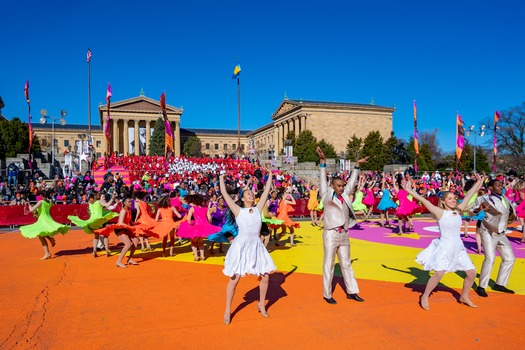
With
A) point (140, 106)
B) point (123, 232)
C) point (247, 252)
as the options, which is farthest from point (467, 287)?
point (140, 106)

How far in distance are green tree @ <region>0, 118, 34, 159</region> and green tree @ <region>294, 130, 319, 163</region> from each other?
3847 centimetres

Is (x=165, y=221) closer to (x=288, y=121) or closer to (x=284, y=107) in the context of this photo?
(x=288, y=121)

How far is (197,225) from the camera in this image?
33.0 ft

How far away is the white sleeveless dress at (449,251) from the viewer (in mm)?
5922

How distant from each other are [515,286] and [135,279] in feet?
24.1

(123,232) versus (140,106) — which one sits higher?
(140,106)

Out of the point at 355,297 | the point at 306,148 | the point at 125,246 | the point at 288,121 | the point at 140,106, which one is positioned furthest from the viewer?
the point at 288,121

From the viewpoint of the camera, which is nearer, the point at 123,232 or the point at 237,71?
the point at 123,232

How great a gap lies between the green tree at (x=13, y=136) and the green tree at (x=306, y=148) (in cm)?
3847

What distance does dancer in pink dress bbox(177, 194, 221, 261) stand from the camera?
9852mm

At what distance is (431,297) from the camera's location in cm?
668

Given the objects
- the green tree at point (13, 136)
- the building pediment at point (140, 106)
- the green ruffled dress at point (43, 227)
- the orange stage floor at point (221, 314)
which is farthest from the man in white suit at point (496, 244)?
the building pediment at point (140, 106)

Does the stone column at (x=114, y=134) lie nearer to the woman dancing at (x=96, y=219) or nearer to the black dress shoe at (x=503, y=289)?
the woman dancing at (x=96, y=219)

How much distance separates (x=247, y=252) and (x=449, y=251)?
3045 millimetres
